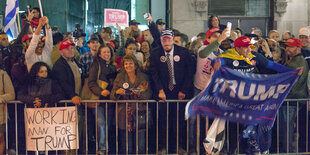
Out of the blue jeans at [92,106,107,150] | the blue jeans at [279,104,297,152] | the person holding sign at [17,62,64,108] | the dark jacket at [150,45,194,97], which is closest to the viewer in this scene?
the person holding sign at [17,62,64,108]

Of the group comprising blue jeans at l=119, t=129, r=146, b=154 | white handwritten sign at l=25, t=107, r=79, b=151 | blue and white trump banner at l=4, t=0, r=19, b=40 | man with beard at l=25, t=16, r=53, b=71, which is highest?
blue and white trump banner at l=4, t=0, r=19, b=40

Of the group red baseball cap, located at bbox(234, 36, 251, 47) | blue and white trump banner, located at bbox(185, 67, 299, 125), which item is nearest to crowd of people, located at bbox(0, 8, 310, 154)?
red baseball cap, located at bbox(234, 36, 251, 47)

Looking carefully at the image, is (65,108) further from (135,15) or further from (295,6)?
(135,15)

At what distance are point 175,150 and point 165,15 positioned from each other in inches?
503

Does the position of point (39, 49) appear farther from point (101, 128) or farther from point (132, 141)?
point (132, 141)

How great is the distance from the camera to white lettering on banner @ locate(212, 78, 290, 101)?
7660mm

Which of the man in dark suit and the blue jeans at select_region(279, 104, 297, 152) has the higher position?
the man in dark suit

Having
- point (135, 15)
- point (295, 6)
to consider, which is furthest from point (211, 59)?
point (135, 15)

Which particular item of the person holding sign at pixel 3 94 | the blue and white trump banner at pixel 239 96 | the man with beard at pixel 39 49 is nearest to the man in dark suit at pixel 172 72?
the blue and white trump banner at pixel 239 96

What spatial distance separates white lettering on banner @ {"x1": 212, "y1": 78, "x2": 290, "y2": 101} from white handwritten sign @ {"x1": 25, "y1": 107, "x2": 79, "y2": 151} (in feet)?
8.09

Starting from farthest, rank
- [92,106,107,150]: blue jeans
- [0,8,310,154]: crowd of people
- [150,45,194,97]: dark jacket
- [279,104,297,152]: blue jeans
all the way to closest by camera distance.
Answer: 1. [279,104,297,152]: blue jeans
2. [150,45,194,97]: dark jacket
3. [92,106,107,150]: blue jeans
4. [0,8,310,154]: crowd of people

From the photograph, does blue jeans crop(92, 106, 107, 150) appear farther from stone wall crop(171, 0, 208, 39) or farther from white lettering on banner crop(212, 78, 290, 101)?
stone wall crop(171, 0, 208, 39)

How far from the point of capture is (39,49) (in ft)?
28.6

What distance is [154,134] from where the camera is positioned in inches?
338
